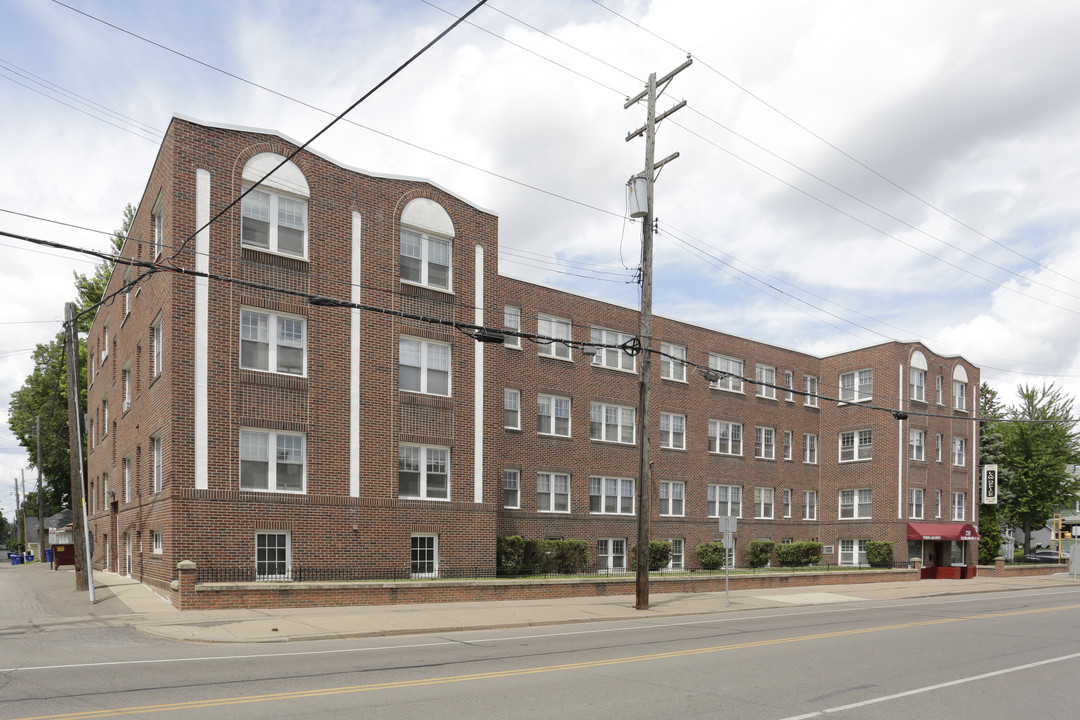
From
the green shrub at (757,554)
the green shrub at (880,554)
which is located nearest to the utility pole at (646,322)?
the green shrub at (757,554)

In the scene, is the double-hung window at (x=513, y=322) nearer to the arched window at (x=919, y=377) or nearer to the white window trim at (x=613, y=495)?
the white window trim at (x=613, y=495)

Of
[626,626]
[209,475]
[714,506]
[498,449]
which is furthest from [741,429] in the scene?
[209,475]

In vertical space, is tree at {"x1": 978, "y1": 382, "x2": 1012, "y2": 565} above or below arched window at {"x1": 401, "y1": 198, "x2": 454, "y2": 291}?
below

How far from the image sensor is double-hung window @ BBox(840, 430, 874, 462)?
4428 centimetres

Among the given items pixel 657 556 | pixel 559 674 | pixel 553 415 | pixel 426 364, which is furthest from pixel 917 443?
pixel 559 674

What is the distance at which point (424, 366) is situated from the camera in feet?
85.1

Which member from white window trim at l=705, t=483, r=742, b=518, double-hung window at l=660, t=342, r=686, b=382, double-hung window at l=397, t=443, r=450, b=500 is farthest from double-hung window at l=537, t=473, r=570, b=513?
white window trim at l=705, t=483, r=742, b=518

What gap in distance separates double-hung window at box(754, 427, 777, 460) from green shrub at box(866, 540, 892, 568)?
656 cm

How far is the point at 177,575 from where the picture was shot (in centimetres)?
2044

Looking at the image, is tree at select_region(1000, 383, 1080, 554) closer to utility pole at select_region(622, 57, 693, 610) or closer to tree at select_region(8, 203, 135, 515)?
utility pole at select_region(622, 57, 693, 610)

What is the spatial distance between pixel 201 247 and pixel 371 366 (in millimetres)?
5656

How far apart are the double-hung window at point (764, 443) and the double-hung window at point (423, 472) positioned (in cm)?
2096

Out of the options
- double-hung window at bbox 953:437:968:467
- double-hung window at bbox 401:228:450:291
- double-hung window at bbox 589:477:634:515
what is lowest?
double-hung window at bbox 589:477:634:515

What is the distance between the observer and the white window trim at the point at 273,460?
22.1 metres
